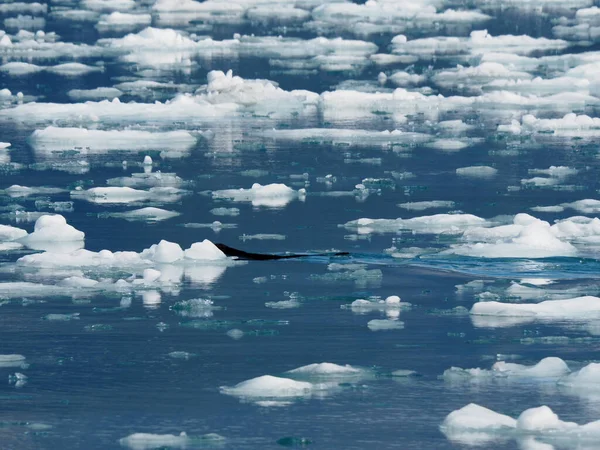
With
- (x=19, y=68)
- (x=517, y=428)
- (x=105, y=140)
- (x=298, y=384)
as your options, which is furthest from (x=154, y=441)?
(x=19, y=68)

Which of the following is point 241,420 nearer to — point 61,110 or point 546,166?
point 546,166

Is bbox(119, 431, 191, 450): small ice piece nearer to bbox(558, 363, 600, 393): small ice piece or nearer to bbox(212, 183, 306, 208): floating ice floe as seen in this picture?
bbox(558, 363, 600, 393): small ice piece

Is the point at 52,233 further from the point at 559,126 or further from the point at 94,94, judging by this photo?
the point at 94,94

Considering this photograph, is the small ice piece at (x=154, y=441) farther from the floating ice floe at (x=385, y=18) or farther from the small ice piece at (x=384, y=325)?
the floating ice floe at (x=385, y=18)

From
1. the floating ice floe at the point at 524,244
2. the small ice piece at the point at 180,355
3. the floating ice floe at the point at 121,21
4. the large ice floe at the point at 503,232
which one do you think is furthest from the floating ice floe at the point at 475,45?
the small ice piece at the point at 180,355

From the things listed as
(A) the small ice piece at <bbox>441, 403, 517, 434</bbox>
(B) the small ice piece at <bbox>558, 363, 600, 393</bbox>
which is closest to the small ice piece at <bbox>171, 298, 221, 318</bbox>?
(B) the small ice piece at <bbox>558, 363, 600, 393</bbox>

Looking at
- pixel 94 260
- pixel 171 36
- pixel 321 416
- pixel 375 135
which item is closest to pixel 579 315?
pixel 321 416
